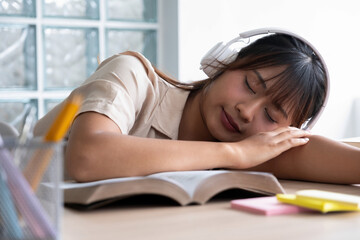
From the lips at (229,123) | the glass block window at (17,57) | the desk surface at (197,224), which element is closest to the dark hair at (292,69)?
the lips at (229,123)

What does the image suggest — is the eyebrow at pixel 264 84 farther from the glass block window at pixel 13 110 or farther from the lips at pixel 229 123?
the glass block window at pixel 13 110

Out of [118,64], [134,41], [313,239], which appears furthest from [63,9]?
[313,239]

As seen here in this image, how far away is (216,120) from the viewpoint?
1343mm

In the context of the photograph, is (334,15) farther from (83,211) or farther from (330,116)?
(83,211)

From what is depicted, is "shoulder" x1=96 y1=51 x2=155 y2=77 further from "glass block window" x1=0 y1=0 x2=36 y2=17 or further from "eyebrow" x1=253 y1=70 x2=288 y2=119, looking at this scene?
"glass block window" x1=0 y1=0 x2=36 y2=17

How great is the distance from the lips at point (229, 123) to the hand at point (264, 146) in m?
0.14

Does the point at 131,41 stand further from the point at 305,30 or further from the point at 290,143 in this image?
the point at 290,143

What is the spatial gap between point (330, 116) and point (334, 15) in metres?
0.72

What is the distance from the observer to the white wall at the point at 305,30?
3.13 m

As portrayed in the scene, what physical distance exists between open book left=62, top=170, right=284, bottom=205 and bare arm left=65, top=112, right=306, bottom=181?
9 cm

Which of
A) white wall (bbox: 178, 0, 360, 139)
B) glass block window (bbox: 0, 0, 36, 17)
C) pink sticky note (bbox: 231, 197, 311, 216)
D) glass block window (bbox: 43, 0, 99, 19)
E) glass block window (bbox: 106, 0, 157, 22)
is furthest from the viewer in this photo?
white wall (bbox: 178, 0, 360, 139)

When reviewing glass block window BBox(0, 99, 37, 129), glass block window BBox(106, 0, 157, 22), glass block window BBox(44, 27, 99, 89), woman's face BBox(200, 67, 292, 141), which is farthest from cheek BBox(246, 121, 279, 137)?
glass block window BBox(106, 0, 157, 22)

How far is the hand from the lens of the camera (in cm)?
109

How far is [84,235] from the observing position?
25.4 inches
